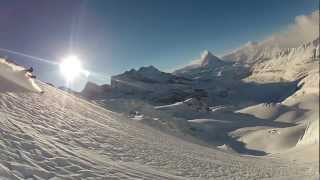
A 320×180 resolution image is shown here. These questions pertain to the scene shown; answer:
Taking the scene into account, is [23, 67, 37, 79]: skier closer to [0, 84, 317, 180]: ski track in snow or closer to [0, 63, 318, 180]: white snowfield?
[0, 63, 318, 180]: white snowfield

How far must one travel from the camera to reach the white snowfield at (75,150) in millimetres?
13406

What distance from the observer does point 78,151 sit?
16.9 m

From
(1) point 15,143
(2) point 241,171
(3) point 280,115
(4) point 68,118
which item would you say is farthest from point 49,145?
(3) point 280,115

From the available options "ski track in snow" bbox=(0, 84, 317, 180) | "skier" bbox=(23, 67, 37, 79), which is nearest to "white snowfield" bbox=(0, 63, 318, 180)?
"ski track in snow" bbox=(0, 84, 317, 180)

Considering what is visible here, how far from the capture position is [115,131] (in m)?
25.8

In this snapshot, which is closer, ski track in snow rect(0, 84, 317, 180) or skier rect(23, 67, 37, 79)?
ski track in snow rect(0, 84, 317, 180)

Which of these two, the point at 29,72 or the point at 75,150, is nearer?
the point at 75,150

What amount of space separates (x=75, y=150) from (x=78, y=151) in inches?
4.6

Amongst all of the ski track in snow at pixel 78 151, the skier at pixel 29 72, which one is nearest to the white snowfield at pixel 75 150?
the ski track in snow at pixel 78 151

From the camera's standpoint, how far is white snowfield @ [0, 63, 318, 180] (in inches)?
528

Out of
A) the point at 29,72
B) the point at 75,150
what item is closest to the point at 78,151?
the point at 75,150

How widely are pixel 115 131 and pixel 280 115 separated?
145 m

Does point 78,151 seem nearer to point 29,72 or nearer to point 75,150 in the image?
point 75,150

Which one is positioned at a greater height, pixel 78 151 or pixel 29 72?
pixel 29 72
